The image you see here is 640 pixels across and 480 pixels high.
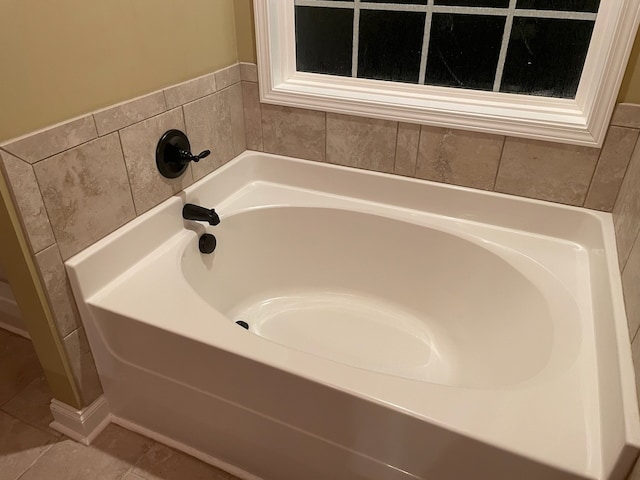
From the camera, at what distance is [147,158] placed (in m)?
1.36

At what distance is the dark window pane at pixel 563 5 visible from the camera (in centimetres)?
129

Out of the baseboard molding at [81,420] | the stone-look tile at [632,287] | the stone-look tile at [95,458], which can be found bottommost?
the stone-look tile at [95,458]

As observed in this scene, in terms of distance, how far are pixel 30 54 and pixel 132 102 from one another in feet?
0.96

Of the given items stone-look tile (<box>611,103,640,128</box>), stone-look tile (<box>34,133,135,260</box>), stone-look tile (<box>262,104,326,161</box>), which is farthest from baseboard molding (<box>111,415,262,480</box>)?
stone-look tile (<box>611,103,640,128</box>)

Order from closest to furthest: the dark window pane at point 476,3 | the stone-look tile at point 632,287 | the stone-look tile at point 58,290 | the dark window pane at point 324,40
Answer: the stone-look tile at point 632,287 < the stone-look tile at point 58,290 < the dark window pane at point 476,3 < the dark window pane at point 324,40

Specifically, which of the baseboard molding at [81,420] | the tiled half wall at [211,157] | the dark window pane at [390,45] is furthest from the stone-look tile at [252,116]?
the baseboard molding at [81,420]

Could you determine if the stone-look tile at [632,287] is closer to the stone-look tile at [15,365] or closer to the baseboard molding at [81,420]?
the baseboard molding at [81,420]

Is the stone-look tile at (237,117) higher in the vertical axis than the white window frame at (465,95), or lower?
lower

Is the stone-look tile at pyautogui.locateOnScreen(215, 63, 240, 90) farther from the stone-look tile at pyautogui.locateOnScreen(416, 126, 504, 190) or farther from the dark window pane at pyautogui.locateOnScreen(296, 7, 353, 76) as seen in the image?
the stone-look tile at pyautogui.locateOnScreen(416, 126, 504, 190)

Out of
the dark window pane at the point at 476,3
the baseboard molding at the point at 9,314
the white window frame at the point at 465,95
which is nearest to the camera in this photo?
the white window frame at the point at 465,95

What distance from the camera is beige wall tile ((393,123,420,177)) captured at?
154cm

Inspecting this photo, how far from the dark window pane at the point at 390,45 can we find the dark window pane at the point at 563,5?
11.8 inches

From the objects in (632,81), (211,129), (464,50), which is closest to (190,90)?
(211,129)

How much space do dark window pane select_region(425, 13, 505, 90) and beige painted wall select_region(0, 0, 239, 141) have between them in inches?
27.8
